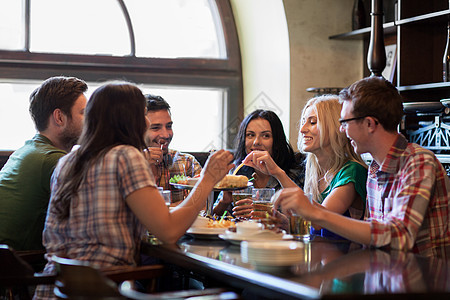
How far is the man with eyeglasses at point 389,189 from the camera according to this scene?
84.6 inches

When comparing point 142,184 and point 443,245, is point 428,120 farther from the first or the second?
point 142,184

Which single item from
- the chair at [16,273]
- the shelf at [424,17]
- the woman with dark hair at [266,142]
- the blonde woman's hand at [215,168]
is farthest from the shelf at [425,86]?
the chair at [16,273]

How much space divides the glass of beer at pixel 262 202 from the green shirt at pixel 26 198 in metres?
0.87

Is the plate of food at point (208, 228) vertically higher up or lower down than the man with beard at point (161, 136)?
lower down

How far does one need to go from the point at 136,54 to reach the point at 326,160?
220 cm

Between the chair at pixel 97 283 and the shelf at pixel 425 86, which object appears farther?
the shelf at pixel 425 86

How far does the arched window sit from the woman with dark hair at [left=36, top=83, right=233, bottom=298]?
99.3 inches

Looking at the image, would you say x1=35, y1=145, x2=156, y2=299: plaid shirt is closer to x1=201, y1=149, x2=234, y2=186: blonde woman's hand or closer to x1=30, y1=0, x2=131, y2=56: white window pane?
x1=201, y1=149, x2=234, y2=186: blonde woman's hand

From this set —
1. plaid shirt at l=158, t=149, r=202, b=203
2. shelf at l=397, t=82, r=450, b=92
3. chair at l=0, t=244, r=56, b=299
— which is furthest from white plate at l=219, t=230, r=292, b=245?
shelf at l=397, t=82, r=450, b=92

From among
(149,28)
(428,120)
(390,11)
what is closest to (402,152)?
(428,120)

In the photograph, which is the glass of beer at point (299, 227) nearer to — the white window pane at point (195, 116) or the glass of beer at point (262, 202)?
the glass of beer at point (262, 202)

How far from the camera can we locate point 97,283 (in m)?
→ 1.65

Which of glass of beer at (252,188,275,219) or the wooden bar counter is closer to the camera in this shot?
the wooden bar counter

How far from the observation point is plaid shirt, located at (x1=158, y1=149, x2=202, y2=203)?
3492 mm
